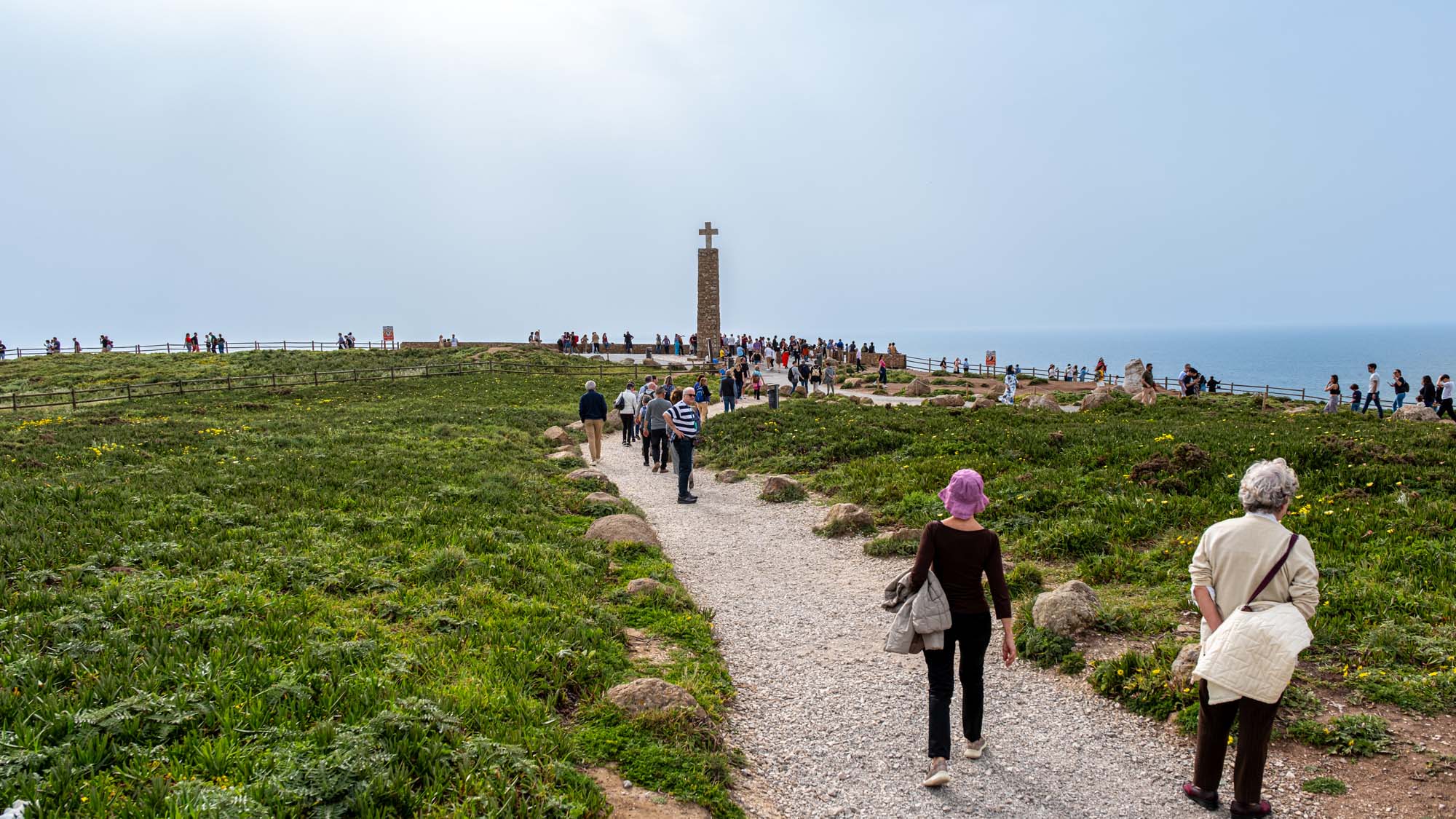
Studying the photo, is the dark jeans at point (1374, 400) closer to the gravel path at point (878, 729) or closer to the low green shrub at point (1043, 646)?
the gravel path at point (878, 729)

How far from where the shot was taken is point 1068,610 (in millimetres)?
8859

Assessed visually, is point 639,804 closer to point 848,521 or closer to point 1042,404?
point 848,521

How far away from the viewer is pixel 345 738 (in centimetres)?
545

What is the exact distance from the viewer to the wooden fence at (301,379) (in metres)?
35.9

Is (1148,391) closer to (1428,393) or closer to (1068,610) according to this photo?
(1428,393)

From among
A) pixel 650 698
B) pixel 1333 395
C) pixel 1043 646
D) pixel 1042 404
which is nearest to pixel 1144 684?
pixel 1043 646

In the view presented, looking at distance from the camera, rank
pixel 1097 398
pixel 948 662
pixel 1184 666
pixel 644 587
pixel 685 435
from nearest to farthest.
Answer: pixel 948 662
pixel 1184 666
pixel 644 587
pixel 685 435
pixel 1097 398

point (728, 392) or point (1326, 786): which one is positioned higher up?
point (728, 392)

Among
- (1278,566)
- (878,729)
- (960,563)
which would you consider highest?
(1278,566)

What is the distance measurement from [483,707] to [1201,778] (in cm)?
535

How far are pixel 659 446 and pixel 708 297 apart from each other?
4197cm

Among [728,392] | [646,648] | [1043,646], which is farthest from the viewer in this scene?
[728,392]

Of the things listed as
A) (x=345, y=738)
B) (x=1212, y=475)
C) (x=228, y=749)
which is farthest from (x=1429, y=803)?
(x=1212, y=475)

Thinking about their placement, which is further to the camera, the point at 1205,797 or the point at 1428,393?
the point at 1428,393
